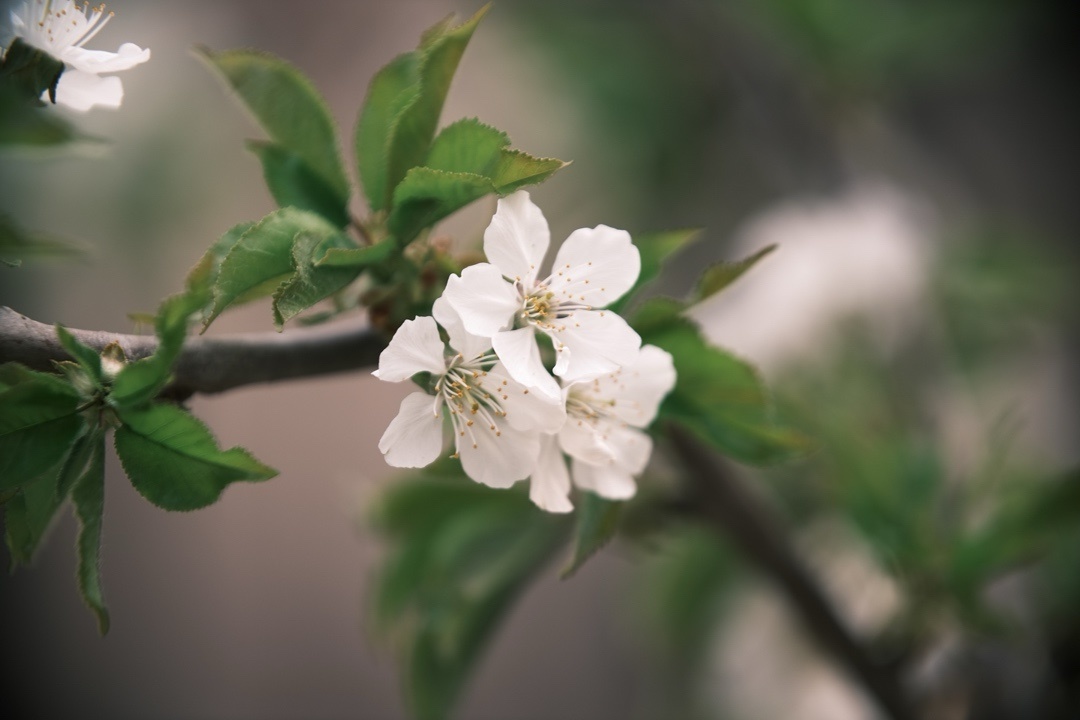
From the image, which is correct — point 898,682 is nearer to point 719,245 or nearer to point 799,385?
point 799,385

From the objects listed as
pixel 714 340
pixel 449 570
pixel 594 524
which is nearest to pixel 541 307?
pixel 594 524

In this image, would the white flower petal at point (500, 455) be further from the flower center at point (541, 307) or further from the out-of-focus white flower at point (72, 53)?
the out-of-focus white flower at point (72, 53)

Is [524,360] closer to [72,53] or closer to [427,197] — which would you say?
[427,197]

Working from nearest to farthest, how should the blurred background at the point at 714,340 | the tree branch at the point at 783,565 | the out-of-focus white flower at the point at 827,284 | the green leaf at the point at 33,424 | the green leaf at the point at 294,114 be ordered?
the green leaf at the point at 33,424, the green leaf at the point at 294,114, the tree branch at the point at 783,565, the blurred background at the point at 714,340, the out-of-focus white flower at the point at 827,284

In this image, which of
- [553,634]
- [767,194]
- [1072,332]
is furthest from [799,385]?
[553,634]

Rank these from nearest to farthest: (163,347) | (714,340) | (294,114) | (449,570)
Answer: (163,347) → (294,114) → (449,570) → (714,340)

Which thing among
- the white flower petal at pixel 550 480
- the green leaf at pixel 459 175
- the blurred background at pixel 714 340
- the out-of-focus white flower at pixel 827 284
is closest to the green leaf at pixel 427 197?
the green leaf at pixel 459 175

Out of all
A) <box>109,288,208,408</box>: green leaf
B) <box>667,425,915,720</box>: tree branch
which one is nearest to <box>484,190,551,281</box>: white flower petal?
<box>109,288,208,408</box>: green leaf
